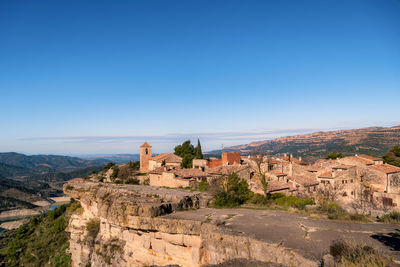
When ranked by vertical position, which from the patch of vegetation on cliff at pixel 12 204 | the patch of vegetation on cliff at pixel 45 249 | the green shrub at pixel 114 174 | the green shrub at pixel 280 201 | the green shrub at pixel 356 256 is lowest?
the patch of vegetation on cliff at pixel 12 204

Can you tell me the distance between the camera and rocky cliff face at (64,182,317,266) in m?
7.32

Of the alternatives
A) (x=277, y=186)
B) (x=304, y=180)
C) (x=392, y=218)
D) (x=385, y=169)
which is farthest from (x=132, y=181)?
(x=385, y=169)

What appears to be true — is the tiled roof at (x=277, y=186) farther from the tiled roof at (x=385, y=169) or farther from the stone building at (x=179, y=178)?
the tiled roof at (x=385, y=169)

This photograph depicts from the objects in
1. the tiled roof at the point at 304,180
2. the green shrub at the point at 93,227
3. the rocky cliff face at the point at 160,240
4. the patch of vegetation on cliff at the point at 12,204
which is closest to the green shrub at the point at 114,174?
the green shrub at the point at 93,227

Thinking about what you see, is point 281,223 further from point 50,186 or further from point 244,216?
point 50,186

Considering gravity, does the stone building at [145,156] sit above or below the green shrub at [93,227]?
above

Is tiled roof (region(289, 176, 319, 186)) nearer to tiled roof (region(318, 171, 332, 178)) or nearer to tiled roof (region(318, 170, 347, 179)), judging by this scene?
tiled roof (region(318, 171, 332, 178))

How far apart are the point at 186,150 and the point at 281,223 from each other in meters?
32.5

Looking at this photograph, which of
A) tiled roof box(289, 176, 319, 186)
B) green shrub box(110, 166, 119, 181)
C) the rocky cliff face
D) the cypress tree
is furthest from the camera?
the cypress tree

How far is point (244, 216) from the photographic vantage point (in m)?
10.8

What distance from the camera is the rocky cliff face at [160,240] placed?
732 centimetres

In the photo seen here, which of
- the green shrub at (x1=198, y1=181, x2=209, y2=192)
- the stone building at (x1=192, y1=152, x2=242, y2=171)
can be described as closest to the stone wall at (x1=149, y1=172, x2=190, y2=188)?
the green shrub at (x1=198, y1=181, x2=209, y2=192)

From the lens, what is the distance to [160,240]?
10602 mm

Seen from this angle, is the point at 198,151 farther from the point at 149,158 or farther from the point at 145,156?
the point at 145,156
